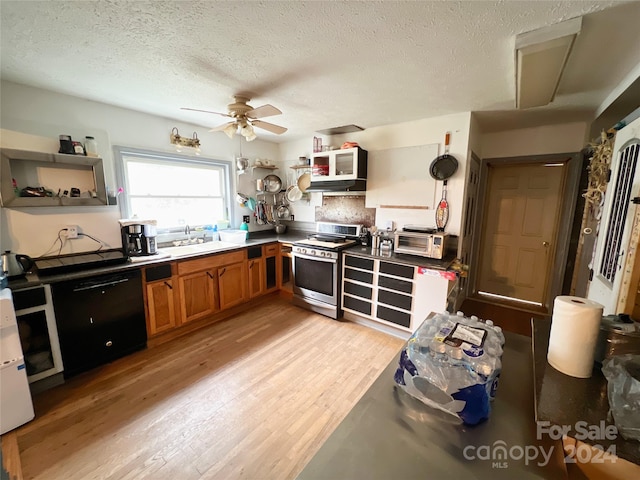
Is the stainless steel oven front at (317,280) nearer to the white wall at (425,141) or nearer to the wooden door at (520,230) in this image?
the white wall at (425,141)

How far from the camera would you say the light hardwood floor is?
145 cm

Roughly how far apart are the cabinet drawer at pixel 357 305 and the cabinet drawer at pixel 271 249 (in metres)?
1.23

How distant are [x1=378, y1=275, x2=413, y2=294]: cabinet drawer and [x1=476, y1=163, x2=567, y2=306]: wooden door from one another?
1838mm

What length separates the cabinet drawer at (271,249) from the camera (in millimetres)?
3539

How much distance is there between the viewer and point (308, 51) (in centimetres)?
161

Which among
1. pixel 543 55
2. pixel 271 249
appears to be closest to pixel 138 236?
pixel 271 249

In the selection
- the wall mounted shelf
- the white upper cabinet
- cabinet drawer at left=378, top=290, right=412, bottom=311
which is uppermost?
the white upper cabinet

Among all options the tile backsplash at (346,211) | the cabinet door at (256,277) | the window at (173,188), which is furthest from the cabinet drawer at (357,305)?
the window at (173,188)

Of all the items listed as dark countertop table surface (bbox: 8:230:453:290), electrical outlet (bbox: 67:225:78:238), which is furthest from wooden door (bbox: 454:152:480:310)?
electrical outlet (bbox: 67:225:78:238)

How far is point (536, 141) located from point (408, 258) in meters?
2.15

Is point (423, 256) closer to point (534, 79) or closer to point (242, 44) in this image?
point (534, 79)

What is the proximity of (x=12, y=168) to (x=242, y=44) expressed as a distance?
216 centimetres

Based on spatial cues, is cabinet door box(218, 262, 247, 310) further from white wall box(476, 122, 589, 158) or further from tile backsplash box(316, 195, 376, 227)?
white wall box(476, 122, 589, 158)

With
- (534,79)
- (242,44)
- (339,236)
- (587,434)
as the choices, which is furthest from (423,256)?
(242,44)
